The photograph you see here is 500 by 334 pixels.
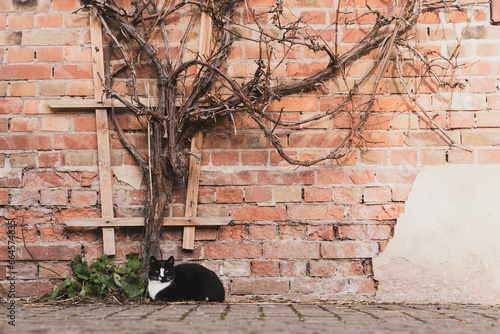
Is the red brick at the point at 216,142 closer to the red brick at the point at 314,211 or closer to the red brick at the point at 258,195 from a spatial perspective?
the red brick at the point at 258,195

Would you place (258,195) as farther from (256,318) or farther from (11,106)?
(11,106)

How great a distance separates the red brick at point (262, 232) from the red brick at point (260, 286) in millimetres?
264

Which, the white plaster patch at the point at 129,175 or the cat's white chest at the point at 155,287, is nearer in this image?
the cat's white chest at the point at 155,287

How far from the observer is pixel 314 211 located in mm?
3229

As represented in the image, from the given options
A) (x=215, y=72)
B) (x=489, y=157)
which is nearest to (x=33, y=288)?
(x=215, y=72)

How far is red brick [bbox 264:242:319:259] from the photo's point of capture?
10.5 ft

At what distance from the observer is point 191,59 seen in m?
3.23

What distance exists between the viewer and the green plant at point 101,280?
303 centimetres

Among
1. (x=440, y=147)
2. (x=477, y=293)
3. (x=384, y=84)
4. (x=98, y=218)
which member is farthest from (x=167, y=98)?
(x=477, y=293)

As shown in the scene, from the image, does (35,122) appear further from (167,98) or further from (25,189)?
(167,98)

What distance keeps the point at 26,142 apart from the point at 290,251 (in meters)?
1.83

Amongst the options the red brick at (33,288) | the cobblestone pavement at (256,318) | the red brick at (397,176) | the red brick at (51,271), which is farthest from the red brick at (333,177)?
the red brick at (33,288)

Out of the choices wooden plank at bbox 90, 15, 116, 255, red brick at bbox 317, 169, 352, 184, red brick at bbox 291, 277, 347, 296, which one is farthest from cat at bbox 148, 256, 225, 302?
red brick at bbox 317, 169, 352, 184

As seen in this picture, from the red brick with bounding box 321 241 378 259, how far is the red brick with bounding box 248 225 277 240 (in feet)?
1.10
